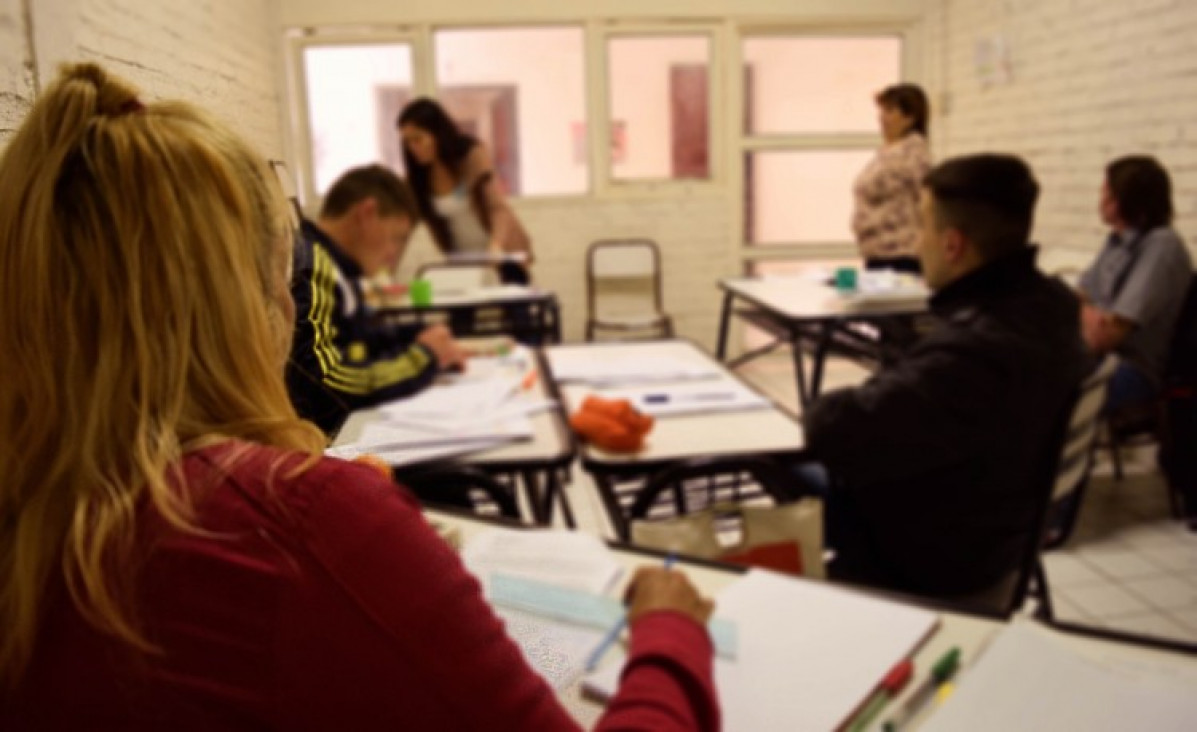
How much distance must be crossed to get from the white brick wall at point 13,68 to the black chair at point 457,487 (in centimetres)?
122

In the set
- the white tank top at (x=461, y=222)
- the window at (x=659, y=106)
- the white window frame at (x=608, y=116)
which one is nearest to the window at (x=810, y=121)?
the white window frame at (x=608, y=116)

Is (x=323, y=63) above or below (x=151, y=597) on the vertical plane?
above

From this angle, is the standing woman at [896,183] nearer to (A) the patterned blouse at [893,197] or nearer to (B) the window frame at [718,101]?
(A) the patterned blouse at [893,197]

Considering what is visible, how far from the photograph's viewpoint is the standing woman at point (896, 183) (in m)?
4.42

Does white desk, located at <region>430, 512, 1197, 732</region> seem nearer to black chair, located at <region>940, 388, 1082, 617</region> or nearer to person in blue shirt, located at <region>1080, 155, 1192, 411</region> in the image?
black chair, located at <region>940, 388, 1082, 617</region>

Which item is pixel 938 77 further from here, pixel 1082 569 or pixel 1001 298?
pixel 1001 298

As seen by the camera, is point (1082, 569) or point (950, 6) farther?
point (950, 6)

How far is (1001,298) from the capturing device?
1.63 m

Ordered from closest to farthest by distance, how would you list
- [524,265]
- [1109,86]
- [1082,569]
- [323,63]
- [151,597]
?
[151,597] < [323,63] < [1082,569] < [1109,86] < [524,265]

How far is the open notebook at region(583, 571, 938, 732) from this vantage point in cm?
86

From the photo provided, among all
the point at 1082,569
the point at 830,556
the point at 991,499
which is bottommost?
the point at 1082,569

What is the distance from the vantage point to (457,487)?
1.69 meters

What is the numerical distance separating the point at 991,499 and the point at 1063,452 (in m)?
0.15

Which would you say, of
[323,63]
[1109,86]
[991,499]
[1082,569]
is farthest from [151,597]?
[1109,86]
